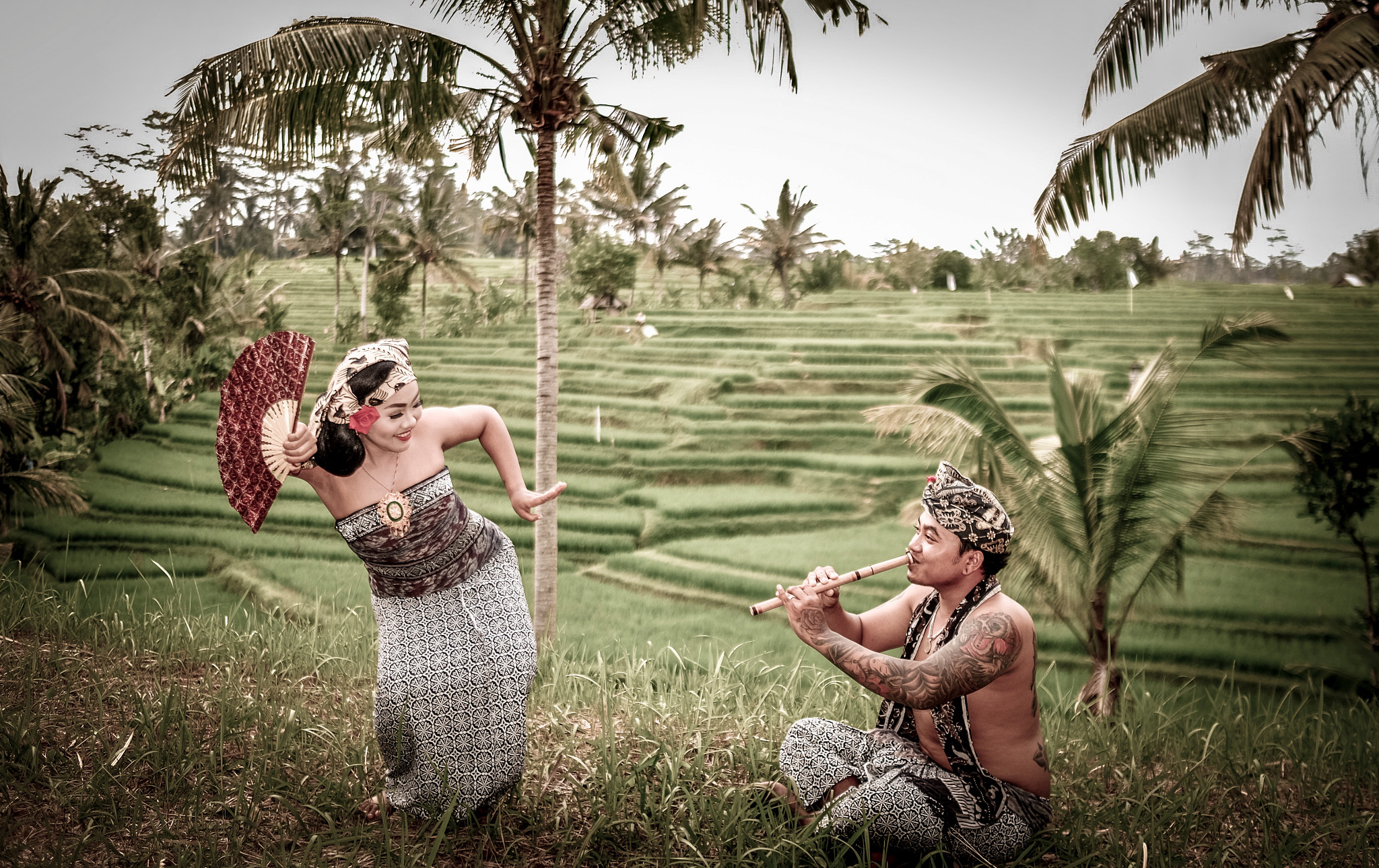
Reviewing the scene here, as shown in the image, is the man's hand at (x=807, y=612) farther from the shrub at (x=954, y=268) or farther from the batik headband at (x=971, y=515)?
the shrub at (x=954, y=268)

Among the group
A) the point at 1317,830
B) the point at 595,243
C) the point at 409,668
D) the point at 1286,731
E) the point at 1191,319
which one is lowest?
the point at 1286,731

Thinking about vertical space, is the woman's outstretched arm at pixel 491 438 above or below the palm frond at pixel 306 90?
below

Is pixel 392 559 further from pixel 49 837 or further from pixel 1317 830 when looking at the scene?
pixel 1317 830

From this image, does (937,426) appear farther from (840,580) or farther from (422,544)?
(422,544)

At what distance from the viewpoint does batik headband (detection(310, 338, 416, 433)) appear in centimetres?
194

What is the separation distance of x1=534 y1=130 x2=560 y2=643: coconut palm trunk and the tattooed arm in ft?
7.83

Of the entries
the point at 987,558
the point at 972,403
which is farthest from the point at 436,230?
the point at 987,558

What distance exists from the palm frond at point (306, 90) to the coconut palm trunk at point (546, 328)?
460mm

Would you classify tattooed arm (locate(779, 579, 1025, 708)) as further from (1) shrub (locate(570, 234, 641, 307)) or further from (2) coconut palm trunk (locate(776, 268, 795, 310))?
(2) coconut palm trunk (locate(776, 268, 795, 310))

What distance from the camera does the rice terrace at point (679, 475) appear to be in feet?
6.49

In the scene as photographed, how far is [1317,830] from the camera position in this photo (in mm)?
2250

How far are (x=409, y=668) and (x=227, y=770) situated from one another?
0.94 m

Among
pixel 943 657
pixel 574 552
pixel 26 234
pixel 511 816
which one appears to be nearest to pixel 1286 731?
pixel 943 657

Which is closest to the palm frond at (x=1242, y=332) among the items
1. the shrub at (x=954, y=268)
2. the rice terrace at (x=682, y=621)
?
the rice terrace at (x=682, y=621)
